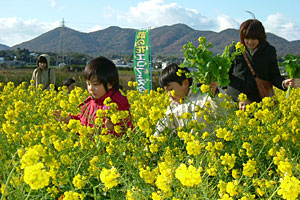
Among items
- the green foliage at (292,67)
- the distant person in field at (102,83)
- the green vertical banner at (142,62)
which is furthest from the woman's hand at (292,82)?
the green vertical banner at (142,62)

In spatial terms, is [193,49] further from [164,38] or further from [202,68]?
[164,38]

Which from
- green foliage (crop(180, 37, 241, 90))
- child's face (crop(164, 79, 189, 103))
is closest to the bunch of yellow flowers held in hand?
green foliage (crop(180, 37, 241, 90))

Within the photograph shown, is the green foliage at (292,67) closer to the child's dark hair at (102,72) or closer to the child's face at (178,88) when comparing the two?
the child's face at (178,88)

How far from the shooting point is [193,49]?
8.43 feet

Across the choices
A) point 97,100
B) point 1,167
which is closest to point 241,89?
point 97,100

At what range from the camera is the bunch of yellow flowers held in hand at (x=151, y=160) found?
61.9 inches

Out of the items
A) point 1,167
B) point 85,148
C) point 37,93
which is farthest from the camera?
point 37,93

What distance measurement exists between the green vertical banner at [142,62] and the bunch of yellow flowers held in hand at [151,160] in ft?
20.8

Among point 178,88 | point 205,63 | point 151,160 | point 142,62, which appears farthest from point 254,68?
point 142,62

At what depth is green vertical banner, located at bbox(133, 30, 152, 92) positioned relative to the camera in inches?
372

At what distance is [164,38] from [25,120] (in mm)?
194980

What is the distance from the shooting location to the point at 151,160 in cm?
239

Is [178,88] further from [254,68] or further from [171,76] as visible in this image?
[254,68]

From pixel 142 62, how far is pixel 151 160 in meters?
7.40
